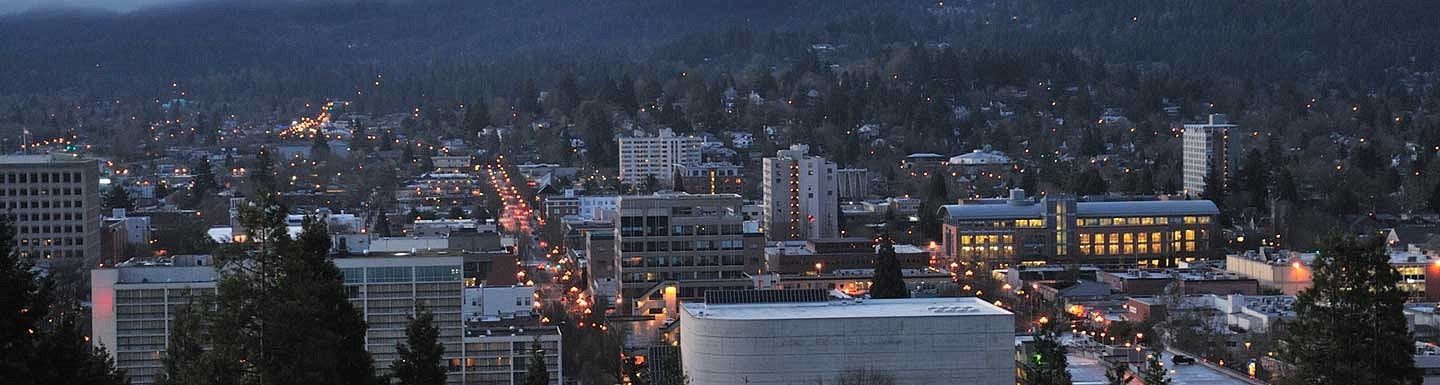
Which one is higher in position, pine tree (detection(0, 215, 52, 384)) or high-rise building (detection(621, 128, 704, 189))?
high-rise building (detection(621, 128, 704, 189))

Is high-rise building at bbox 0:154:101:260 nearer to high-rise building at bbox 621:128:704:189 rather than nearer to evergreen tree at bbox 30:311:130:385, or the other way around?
high-rise building at bbox 621:128:704:189

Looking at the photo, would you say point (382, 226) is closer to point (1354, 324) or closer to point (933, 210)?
point (933, 210)

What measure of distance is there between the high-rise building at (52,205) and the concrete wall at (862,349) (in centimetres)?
2944

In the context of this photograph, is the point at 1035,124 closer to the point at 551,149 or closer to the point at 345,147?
the point at 551,149

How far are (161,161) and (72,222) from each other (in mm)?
45029

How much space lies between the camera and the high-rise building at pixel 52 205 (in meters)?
54.2

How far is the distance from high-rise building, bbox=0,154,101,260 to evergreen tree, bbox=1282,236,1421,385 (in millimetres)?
42682

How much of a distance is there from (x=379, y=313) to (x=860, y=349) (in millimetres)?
6803

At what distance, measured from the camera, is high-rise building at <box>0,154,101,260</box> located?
178 ft

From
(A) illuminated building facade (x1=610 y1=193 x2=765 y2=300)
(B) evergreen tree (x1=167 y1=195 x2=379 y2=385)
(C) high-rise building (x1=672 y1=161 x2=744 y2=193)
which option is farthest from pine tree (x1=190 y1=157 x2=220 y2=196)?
(B) evergreen tree (x1=167 y1=195 x2=379 y2=385)

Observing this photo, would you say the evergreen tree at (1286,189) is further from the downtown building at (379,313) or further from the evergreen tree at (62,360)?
the evergreen tree at (62,360)

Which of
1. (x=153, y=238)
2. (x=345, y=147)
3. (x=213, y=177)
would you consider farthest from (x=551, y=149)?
(x=153, y=238)

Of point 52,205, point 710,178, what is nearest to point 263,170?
point 710,178

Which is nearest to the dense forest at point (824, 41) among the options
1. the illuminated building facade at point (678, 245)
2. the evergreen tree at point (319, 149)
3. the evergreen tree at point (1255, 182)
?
the evergreen tree at point (319, 149)
